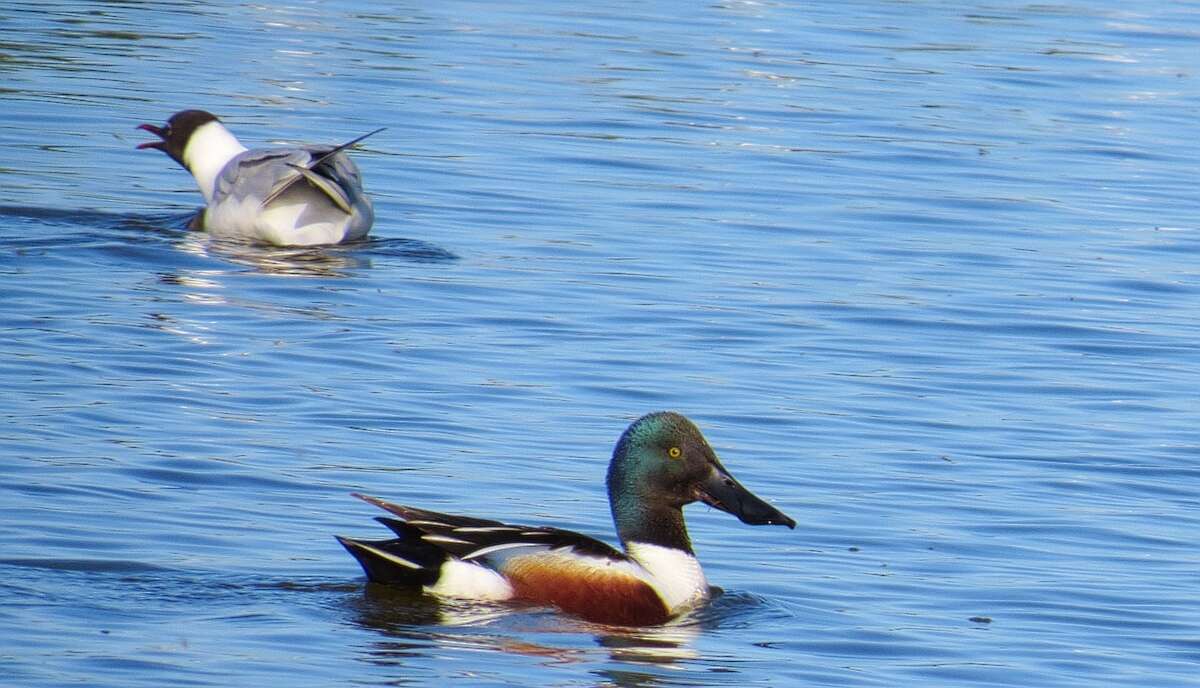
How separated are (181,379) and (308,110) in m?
8.04

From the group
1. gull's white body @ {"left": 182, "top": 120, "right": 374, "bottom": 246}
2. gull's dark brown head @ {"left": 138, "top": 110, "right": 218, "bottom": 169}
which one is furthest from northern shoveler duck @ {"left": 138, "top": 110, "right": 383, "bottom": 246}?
gull's dark brown head @ {"left": 138, "top": 110, "right": 218, "bottom": 169}

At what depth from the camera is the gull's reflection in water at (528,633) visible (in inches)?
281

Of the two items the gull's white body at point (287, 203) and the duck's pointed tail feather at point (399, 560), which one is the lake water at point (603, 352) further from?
the gull's white body at point (287, 203)

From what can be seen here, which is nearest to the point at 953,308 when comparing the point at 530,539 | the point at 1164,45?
the point at 530,539

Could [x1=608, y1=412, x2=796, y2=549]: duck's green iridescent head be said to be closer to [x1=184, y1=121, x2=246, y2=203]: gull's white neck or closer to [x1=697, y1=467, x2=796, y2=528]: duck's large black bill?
[x1=697, y1=467, x2=796, y2=528]: duck's large black bill

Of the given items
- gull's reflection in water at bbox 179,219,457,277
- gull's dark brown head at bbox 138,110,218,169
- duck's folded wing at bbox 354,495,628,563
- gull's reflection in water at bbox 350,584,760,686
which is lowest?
gull's reflection in water at bbox 350,584,760,686

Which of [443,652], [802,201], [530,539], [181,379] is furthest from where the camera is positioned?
[802,201]

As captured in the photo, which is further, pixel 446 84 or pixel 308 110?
pixel 446 84

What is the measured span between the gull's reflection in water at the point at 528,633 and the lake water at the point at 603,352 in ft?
0.06

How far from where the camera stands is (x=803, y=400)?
10.5 meters

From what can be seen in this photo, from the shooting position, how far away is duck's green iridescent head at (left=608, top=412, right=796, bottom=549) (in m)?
7.98

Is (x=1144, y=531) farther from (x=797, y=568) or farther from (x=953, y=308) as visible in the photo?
(x=953, y=308)

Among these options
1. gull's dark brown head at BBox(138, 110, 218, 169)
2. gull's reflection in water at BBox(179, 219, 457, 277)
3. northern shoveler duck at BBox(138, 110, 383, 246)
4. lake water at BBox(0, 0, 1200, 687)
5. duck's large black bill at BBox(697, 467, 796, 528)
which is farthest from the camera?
gull's dark brown head at BBox(138, 110, 218, 169)

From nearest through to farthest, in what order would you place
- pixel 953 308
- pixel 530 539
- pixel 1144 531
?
pixel 530 539
pixel 1144 531
pixel 953 308
